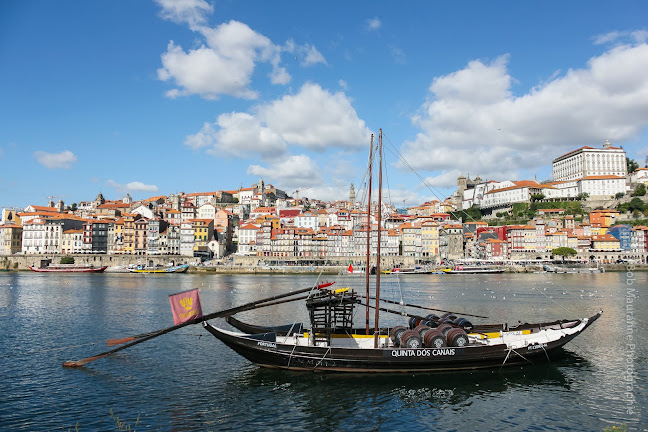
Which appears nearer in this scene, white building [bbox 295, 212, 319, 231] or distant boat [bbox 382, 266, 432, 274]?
distant boat [bbox 382, 266, 432, 274]

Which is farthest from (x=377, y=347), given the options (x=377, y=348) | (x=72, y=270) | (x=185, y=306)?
(x=72, y=270)

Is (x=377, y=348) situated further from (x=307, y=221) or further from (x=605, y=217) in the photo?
(x=605, y=217)

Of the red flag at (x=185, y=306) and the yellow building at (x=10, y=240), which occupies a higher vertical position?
the yellow building at (x=10, y=240)

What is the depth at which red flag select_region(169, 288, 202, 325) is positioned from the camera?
17172 millimetres

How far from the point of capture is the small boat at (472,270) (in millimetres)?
93000

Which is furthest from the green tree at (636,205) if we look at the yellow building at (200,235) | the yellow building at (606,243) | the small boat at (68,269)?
the small boat at (68,269)

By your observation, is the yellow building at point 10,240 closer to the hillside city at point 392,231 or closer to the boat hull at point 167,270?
the hillside city at point 392,231

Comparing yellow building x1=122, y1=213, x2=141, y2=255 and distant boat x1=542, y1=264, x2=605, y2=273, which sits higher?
yellow building x1=122, y1=213, x2=141, y2=255

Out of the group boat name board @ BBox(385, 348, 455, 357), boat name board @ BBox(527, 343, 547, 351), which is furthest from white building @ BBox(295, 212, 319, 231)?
boat name board @ BBox(385, 348, 455, 357)

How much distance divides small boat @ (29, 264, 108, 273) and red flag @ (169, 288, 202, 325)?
8361cm

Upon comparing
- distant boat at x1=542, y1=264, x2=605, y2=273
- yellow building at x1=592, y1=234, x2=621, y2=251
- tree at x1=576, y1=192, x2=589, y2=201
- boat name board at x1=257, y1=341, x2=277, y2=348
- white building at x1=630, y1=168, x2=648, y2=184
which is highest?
white building at x1=630, y1=168, x2=648, y2=184

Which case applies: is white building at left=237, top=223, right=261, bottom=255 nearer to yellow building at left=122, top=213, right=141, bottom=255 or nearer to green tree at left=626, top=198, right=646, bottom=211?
yellow building at left=122, top=213, right=141, bottom=255

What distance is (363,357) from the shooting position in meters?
17.5

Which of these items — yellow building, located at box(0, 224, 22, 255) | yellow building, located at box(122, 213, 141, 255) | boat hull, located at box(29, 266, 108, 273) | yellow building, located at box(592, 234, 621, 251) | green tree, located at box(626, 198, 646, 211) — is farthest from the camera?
green tree, located at box(626, 198, 646, 211)
